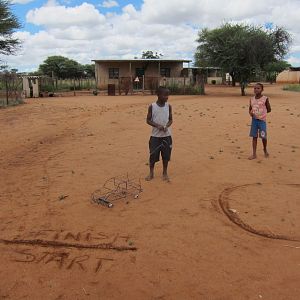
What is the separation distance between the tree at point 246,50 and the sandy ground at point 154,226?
19684 millimetres

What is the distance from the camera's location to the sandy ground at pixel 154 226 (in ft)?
11.7

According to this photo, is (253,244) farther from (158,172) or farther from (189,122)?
(189,122)

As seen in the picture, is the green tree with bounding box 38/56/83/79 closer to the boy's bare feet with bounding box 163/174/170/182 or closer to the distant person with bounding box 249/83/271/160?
the distant person with bounding box 249/83/271/160

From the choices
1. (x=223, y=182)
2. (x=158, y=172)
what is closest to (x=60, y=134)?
(x=158, y=172)

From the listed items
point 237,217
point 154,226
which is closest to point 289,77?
point 237,217

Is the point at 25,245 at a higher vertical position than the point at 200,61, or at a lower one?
lower

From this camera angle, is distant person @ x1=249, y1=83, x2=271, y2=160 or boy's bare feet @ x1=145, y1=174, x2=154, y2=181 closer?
boy's bare feet @ x1=145, y1=174, x2=154, y2=181

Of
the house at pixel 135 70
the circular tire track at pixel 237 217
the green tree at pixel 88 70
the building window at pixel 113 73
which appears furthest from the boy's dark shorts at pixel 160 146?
the green tree at pixel 88 70

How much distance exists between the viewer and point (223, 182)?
6.42 meters

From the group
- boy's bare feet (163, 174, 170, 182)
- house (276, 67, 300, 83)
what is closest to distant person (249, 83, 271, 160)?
boy's bare feet (163, 174, 170, 182)

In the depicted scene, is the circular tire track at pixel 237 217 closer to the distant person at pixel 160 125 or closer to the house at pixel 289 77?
the distant person at pixel 160 125

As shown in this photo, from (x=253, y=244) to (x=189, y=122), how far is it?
9015mm

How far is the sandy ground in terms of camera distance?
357 cm

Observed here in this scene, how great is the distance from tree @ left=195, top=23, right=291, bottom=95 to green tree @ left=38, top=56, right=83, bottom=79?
124 ft
